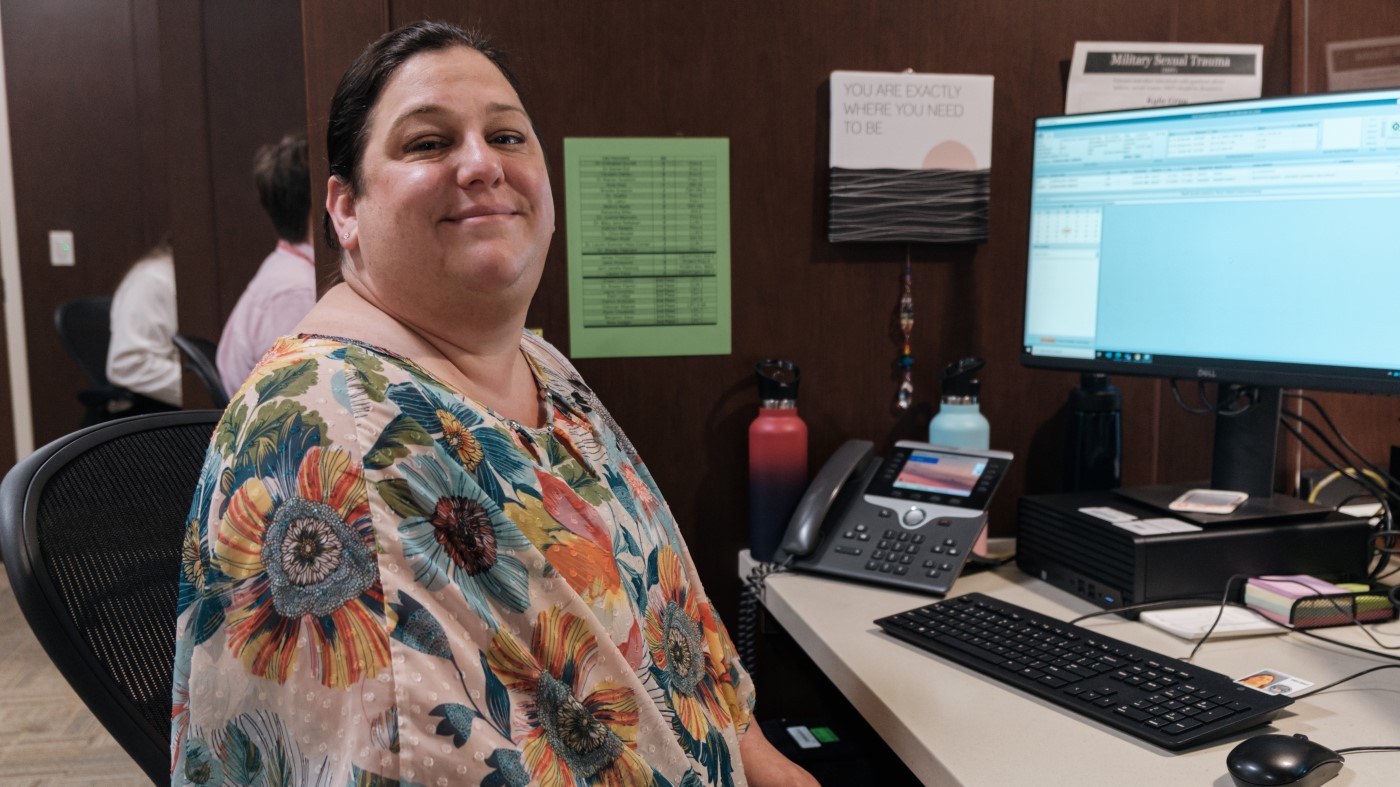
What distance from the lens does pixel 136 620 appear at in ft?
2.92

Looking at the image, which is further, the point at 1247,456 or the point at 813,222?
the point at 813,222

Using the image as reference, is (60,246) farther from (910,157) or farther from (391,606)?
(391,606)

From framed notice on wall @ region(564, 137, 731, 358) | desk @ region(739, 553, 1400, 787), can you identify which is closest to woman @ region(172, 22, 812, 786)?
desk @ region(739, 553, 1400, 787)

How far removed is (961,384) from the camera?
1602 millimetres

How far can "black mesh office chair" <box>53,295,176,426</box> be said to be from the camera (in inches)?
144

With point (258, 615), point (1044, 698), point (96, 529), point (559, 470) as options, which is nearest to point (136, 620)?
point (96, 529)

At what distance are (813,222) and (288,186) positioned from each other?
179 cm

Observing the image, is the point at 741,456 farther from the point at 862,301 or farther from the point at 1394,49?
the point at 1394,49

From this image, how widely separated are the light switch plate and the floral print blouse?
4.55m

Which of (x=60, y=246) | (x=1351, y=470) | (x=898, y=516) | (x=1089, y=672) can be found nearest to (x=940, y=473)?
(x=898, y=516)

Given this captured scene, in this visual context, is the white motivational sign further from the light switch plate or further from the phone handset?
the light switch plate

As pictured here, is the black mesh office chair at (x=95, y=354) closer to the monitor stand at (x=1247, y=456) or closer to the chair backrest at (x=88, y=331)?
the chair backrest at (x=88, y=331)

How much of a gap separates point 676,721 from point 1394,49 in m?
1.65

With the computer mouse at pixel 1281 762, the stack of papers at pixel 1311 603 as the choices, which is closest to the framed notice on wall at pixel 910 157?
the stack of papers at pixel 1311 603
